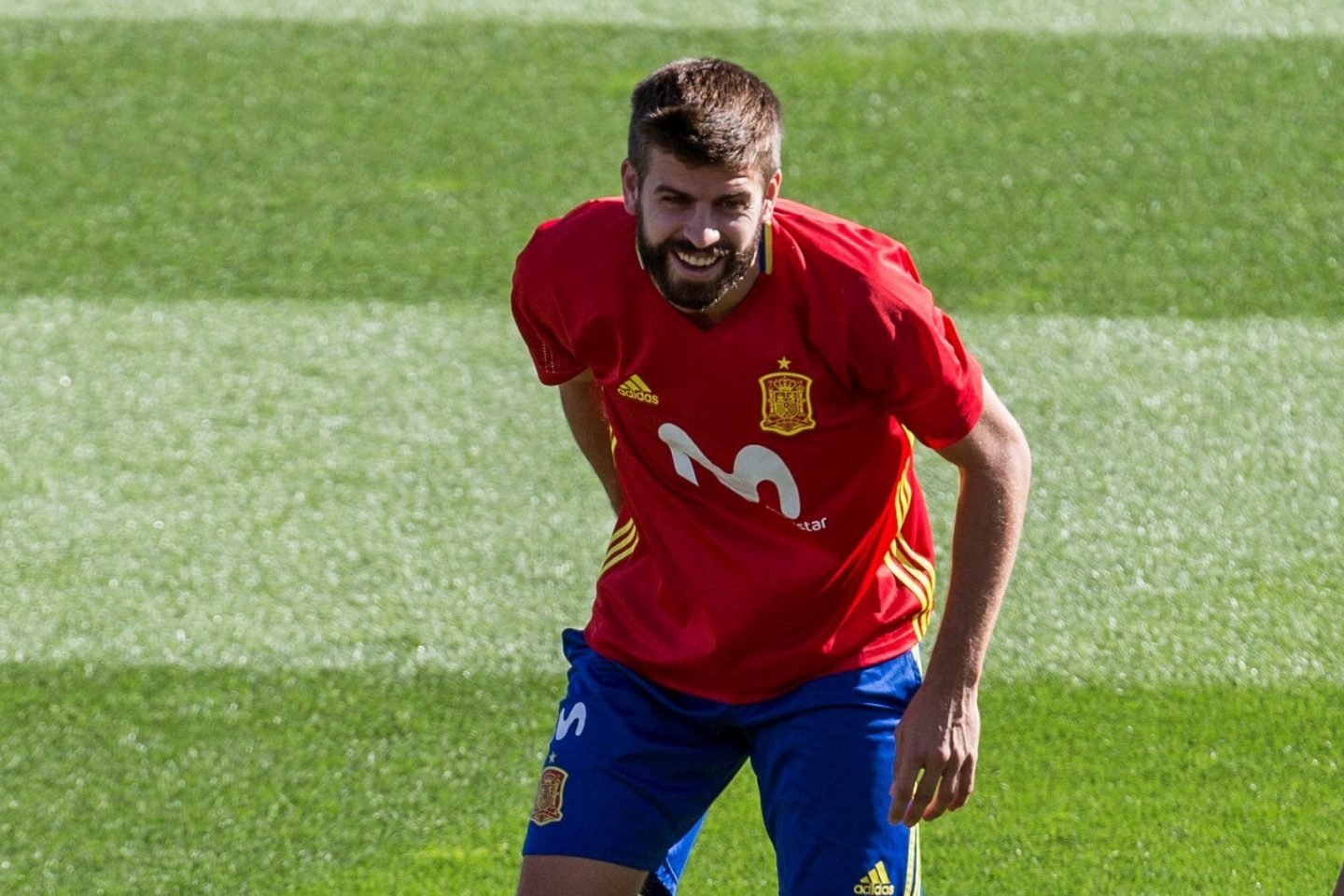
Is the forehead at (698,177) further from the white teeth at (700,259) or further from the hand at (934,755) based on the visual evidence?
the hand at (934,755)

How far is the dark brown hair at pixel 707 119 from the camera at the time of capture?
2.54 metres

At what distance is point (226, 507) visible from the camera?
4.84 metres

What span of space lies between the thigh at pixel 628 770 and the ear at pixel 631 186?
0.80 meters

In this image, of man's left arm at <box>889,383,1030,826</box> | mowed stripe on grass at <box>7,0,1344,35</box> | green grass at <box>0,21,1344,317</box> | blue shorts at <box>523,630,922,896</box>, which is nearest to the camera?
man's left arm at <box>889,383,1030,826</box>

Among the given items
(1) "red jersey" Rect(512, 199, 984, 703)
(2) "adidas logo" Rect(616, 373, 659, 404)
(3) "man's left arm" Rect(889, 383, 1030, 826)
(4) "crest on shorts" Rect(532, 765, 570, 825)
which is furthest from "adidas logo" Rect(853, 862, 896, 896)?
(2) "adidas logo" Rect(616, 373, 659, 404)

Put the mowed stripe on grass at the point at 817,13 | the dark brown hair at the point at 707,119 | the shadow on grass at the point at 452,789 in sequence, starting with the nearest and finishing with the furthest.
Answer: the dark brown hair at the point at 707,119 < the shadow on grass at the point at 452,789 < the mowed stripe on grass at the point at 817,13

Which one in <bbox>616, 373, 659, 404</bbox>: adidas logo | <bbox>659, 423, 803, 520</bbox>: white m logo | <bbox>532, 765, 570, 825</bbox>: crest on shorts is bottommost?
<bbox>532, 765, 570, 825</bbox>: crest on shorts

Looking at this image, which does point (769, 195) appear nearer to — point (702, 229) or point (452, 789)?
point (702, 229)

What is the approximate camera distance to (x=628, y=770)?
9.42 feet

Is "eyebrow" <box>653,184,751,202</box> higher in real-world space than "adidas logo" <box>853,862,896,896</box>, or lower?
higher

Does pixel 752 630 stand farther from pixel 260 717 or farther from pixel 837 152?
pixel 837 152

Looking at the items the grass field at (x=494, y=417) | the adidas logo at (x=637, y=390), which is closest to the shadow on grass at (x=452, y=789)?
the grass field at (x=494, y=417)

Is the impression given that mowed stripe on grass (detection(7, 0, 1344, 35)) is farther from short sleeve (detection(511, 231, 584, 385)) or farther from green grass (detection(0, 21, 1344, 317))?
short sleeve (detection(511, 231, 584, 385))

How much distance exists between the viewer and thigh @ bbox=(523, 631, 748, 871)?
111 inches
